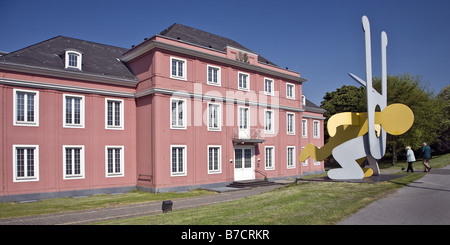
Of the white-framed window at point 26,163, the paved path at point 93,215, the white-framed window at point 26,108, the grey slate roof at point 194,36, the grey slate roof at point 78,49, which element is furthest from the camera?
the grey slate roof at point 194,36

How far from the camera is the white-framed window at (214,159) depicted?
25656 mm

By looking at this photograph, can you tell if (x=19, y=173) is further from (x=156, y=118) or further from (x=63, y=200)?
(x=156, y=118)

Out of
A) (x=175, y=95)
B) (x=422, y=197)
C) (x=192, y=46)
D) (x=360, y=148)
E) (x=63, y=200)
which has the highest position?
(x=192, y=46)

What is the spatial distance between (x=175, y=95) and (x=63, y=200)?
939 cm

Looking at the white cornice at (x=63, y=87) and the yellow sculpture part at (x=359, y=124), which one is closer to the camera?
the yellow sculpture part at (x=359, y=124)

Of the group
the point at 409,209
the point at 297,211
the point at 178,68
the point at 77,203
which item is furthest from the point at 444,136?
the point at 77,203

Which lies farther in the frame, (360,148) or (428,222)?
(360,148)

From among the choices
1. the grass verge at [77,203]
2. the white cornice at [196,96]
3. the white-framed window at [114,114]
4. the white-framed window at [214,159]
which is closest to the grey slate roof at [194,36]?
the white cornice at [196,96]

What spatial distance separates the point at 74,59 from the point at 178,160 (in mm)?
9384

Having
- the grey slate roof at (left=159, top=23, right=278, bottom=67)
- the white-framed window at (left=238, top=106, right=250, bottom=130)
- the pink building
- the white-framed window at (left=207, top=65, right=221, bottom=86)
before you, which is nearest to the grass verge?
the pink building

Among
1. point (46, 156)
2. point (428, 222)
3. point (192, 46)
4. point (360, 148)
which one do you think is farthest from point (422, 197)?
point (46, 156)

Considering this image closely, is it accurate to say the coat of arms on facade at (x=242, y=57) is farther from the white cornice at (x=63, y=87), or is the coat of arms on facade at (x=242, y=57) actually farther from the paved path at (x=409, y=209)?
the paved path at (x=409, y=209)

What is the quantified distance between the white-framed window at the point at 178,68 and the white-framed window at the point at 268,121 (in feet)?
28.5
